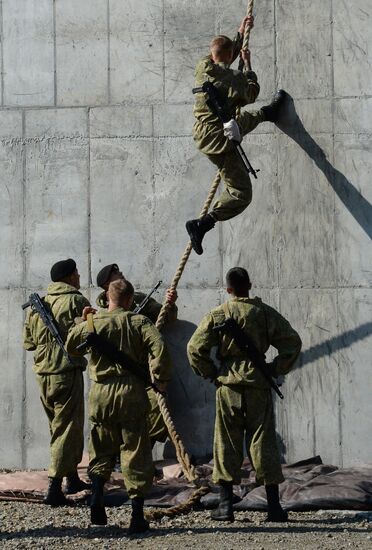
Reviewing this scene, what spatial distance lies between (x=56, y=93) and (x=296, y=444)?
136 inches

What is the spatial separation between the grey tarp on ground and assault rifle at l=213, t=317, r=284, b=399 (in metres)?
1.00

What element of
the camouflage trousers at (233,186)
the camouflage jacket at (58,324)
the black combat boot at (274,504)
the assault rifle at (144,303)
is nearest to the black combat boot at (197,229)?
the camouflage trousers at (233,186)

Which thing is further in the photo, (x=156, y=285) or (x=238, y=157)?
(x=156, y=285)

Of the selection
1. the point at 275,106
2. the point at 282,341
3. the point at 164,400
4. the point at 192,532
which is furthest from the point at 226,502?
the point at 275,106

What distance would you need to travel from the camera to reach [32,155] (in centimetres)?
1156

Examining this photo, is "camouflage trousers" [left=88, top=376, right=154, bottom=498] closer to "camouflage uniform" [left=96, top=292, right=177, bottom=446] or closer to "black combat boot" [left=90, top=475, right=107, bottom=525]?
"black combat boot" [left=90, top=475, right=107, bottom=525]

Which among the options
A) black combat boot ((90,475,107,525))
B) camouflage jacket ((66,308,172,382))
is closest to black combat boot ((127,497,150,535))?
black combat boot ((90,475,107,525))

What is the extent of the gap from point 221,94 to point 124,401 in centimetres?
255

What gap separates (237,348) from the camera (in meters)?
9.27

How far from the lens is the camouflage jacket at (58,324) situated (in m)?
10.5

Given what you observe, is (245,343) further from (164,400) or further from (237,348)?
(164,400)

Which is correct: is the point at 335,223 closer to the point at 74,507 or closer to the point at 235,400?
the point at 235,400

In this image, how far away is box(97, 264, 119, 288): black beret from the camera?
10875 mm

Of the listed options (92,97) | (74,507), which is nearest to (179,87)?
(92,97)
